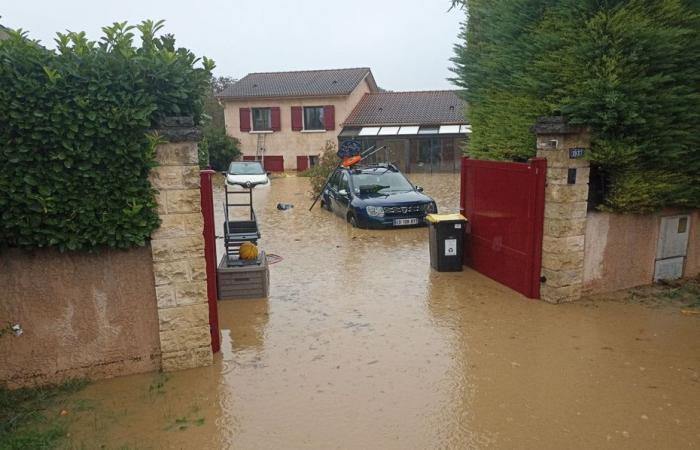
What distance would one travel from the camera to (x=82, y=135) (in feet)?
15.7

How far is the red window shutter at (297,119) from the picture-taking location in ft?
108

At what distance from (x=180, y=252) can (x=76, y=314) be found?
1.16 metres

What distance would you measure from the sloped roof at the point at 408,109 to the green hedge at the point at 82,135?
2766cm

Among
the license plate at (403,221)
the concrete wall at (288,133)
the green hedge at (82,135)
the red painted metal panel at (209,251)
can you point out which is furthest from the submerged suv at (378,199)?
the concrete wall at (288,133)

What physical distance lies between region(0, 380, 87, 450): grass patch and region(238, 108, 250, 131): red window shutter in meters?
29.8

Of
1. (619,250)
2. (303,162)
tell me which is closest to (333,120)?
(303,162)

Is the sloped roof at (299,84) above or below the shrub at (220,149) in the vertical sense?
above

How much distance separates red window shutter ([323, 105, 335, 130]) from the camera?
107 ft

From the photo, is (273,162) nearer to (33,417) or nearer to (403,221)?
(403,221)

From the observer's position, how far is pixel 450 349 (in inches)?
239

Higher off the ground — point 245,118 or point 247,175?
point 245,118

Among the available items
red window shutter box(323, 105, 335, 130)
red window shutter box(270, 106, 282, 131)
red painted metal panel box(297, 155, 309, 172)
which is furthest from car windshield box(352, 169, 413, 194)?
red window shutter box(270, 106, 282, 131)

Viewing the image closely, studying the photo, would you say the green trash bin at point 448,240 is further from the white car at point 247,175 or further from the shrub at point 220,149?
the shrub at point 220,149

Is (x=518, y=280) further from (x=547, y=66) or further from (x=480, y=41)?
(x=480, y=41)
